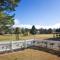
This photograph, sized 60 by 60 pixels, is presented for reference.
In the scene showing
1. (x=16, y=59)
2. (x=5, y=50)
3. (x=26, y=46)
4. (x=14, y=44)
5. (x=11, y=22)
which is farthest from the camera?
(x=26, y=46)

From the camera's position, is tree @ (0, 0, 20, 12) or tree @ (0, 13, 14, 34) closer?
tree @ (0, 0, 20, 12)

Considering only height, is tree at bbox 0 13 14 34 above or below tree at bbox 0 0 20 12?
below

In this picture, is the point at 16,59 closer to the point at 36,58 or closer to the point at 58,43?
the point at 36,58

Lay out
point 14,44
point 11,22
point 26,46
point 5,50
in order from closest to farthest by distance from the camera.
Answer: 1. point 11,22
2. point 5,50
3. point 14,44
4. point 26,46

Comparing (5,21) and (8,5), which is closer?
(8,5)

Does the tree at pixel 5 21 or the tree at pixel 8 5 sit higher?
the tree at pixel 8 5

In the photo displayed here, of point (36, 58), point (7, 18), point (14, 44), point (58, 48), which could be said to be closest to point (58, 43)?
point (58, 48)

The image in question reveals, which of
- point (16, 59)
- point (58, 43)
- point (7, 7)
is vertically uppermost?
point (7, 7)

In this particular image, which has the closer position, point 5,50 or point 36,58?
point 36,58

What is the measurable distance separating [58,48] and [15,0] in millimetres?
5882

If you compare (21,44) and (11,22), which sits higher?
(11,22)

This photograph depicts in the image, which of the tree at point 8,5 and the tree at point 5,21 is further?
the tree at point 5,21

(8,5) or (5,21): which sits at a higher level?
(8,5)

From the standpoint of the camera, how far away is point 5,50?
485 inches
